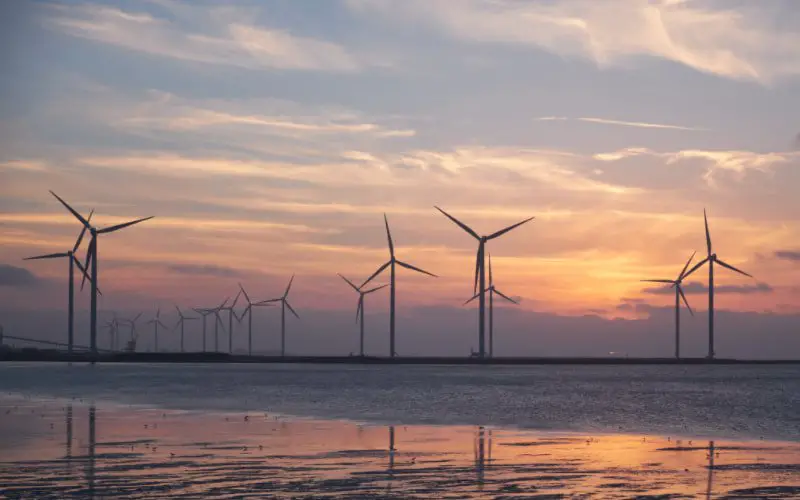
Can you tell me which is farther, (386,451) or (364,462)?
(386,451)

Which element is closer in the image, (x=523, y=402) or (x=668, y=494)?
(x=668, y=494)

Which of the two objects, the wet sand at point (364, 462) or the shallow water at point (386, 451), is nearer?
the wet sand at point (364, 462)

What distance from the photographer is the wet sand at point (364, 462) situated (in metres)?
29.1

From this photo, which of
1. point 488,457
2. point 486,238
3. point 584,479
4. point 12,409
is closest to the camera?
point 584,479

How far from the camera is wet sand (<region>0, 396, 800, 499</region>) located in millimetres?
29109

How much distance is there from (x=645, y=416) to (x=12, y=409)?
1542 inches

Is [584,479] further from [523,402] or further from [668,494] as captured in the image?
[523,402]

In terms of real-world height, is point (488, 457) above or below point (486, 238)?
below

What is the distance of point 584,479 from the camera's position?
1265 inches

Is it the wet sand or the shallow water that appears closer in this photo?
the wet sand

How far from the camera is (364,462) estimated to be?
36.3 m

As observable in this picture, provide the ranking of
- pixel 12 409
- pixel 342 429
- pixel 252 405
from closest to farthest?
1. pixel 342 429
2. pixel 12 409
3. pixel 252 405

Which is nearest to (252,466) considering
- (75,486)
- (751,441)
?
(75,486)

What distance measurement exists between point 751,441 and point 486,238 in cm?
11951
